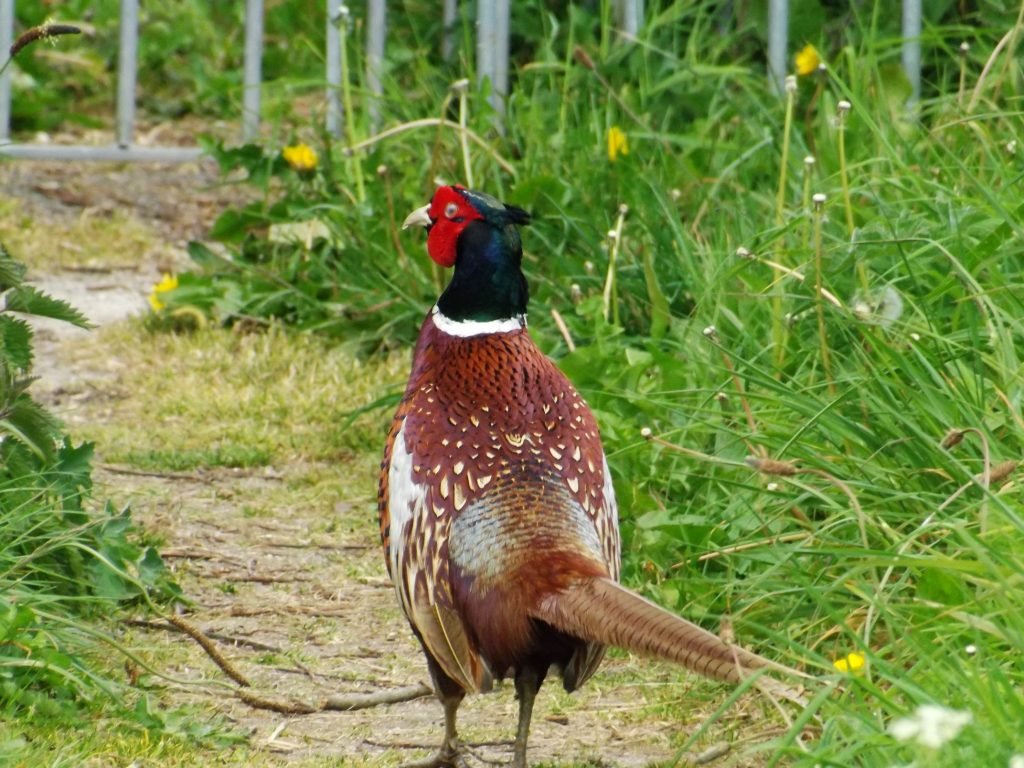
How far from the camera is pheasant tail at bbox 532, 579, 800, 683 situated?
2.62 m

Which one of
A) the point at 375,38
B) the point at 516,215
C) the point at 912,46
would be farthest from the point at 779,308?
the point at 375,38

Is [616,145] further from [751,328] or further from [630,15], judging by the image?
[751,328]

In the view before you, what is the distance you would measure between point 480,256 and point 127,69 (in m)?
3.68

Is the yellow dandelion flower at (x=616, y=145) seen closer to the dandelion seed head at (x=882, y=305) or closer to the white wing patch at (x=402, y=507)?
the dandelion seed head at (x=882, y=305)

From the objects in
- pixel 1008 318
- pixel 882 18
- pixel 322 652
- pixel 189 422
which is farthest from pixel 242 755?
pixel 882 18

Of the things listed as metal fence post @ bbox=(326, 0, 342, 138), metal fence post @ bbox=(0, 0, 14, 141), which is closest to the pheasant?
metal fence post @ bbox=(326, 0, 342, 138)

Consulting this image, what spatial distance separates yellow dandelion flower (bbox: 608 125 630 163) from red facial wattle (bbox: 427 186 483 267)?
5.28 feet

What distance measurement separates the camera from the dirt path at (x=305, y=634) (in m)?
3.46

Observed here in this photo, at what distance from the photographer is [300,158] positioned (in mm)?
5820

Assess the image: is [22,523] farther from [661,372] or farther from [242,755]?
[661,372]

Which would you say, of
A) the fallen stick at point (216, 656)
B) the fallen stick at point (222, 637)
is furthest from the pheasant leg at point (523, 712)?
the fallen stick at point (222, 637)

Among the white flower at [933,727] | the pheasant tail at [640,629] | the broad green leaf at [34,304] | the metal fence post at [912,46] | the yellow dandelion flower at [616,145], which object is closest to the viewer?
the white flower at [933,727]

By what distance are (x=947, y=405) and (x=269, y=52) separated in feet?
17.2

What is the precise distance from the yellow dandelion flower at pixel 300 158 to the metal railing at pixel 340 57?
0.72 ft
